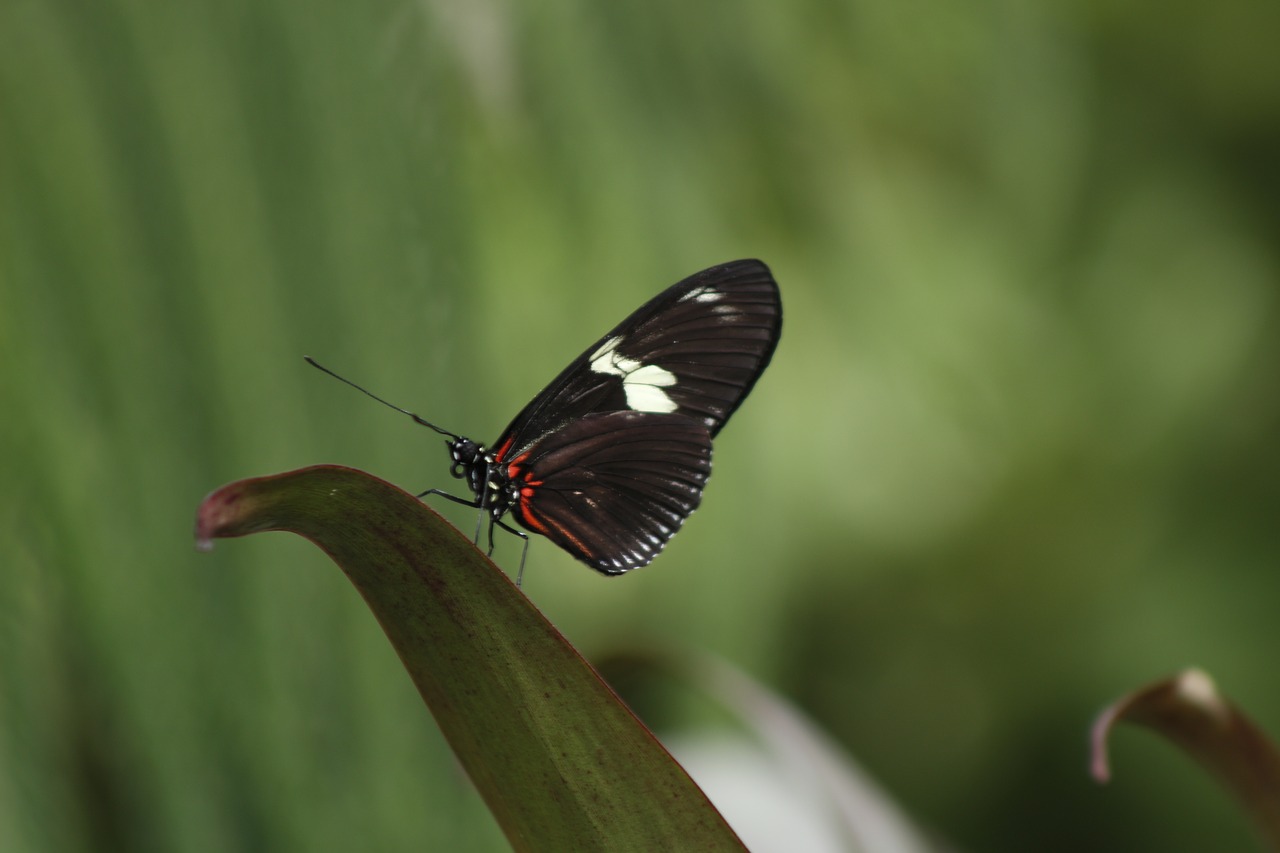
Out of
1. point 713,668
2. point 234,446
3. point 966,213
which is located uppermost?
point 966,213

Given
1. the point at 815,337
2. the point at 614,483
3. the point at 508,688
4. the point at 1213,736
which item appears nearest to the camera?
the point at 508,688

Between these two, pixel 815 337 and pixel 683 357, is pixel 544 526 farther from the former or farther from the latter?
pixel 815 337

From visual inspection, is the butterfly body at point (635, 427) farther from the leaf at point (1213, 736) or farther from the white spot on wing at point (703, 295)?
the leaf at point (1213, 736)

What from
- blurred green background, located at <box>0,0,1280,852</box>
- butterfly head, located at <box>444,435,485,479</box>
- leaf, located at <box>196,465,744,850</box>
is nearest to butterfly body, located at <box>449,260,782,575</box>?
butterfly head, located at <box>444,435,485,479</box>

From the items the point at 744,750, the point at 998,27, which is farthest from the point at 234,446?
the point at 998,27

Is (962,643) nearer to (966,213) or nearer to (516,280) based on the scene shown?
(966,213)

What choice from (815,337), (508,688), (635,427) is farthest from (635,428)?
(815,337)

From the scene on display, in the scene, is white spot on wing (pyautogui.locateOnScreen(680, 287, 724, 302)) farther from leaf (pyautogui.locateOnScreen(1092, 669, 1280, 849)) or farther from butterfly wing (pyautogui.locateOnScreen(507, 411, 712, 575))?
leaf (pyautogui.locateOnScreen(1092, 669, 1280, 849))

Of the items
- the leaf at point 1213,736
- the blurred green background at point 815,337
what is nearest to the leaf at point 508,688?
the leaf at point 1213,736
